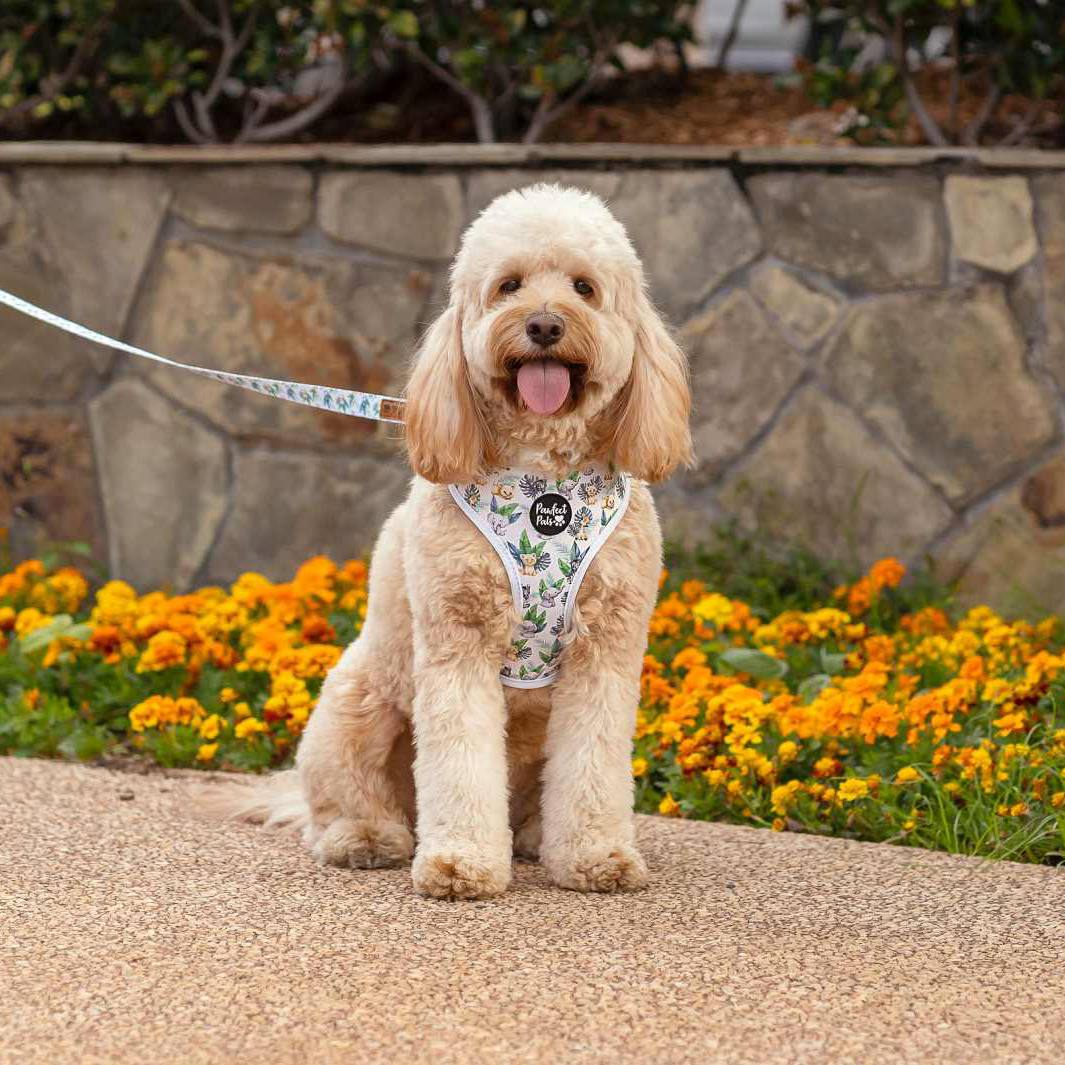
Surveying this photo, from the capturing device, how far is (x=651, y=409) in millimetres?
3209

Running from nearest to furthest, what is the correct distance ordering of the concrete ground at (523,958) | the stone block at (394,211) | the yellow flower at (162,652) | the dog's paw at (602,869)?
the concrete ground at (523,958) → the dog's paw at (602,869) → the yellow flower at (162,652) → the stone block at (394,211)

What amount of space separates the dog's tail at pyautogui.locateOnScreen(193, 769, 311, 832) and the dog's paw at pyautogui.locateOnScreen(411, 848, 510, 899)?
60 centimetres

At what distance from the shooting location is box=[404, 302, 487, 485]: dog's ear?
3.21 metres

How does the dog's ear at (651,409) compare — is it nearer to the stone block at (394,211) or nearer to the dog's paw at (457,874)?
the dog's paw at (457,874)

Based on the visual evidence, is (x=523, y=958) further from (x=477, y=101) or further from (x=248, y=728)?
(x=477, y=101)

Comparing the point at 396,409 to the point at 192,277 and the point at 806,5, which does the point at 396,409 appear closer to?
the point at 192,277

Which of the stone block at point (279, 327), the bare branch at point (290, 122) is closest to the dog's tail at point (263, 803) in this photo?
the stone block at point (279, 327)

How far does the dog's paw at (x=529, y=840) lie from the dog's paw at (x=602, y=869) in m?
0.29

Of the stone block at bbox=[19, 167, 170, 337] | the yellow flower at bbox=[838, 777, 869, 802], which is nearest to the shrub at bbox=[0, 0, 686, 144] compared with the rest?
the stone block at bbox=[19, 167, 170, 337]

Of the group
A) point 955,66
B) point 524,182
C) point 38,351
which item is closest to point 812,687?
point 524,182

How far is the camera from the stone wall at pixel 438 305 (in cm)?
532

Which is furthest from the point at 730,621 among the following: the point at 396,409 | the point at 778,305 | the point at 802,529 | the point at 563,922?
the point at 563,922

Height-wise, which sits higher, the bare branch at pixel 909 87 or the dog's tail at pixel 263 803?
the bare branch at pixel 909 87

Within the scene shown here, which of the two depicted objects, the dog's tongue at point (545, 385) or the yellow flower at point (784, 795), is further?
the yellow flower at point (784, 795)
